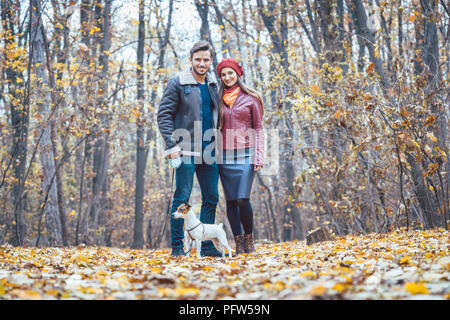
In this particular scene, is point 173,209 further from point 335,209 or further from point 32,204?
point 32,204

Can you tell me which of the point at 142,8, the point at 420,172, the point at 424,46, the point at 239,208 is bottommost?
the point at 239,208

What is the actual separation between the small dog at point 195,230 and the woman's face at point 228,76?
153 cm

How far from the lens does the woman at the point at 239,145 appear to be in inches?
193

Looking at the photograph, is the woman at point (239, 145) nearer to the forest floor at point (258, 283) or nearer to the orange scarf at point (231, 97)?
the orange scarf at point (231, 97)

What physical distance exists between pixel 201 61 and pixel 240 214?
1.83 metres

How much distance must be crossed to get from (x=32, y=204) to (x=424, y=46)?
50.5ft

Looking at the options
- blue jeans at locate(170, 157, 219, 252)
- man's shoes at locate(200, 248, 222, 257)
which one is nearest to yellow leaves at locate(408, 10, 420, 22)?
blue jeans at locate(170, 157, 219, 252)

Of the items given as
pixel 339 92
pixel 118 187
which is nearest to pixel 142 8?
pixel 118 187

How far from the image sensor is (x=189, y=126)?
488cm

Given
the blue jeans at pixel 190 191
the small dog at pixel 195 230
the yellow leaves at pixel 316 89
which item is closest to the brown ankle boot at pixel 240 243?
the small dog at pixel 195 230

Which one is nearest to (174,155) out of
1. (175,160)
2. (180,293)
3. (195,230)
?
(175,160)

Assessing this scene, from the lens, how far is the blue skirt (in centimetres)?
485

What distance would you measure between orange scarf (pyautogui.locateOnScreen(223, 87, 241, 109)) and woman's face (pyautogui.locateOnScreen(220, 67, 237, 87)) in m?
0.09

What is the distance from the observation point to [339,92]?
701 cm
